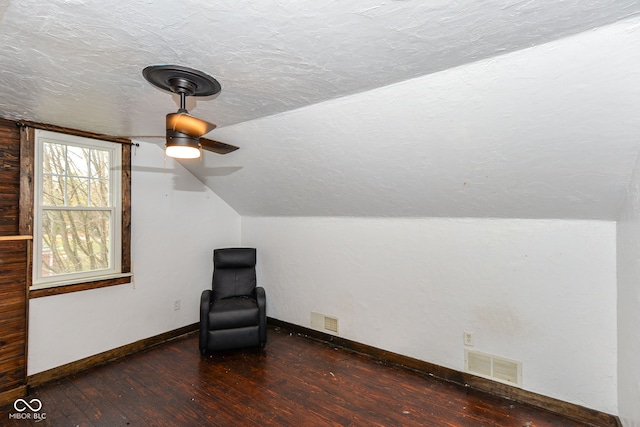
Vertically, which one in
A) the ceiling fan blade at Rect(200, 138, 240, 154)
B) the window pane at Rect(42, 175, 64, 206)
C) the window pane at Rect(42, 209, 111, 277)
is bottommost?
the window pane at Rect(42, 209, 111, 277)

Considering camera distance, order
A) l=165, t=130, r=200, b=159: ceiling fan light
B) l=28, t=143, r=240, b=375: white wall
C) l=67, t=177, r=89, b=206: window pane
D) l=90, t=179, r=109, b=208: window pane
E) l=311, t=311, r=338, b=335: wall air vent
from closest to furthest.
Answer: l=165, t=130, r=200, b=159: ceiling fan light < l=28, t=143, r=240, b=375: white wall < l=67, t=177, r=89, b=206: window pane < l=90, t=179, r=109, b=208: window pane < l=311, t=311, r=338, b=335: wall air vent

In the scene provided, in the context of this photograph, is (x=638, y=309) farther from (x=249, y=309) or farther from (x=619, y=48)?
(x=249, y=309)

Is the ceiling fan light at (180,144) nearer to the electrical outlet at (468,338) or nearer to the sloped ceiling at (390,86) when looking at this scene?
the sloped ceiling at (390,86)

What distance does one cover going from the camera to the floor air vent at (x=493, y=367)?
2.55 meters

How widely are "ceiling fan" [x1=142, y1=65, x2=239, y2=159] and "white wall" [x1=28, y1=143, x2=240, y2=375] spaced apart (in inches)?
79.3

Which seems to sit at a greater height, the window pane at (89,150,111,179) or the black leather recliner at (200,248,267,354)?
the window pane at (89,150,111,179)

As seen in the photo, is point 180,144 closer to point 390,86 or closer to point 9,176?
point 390,86

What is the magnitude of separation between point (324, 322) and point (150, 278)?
203 centimetres

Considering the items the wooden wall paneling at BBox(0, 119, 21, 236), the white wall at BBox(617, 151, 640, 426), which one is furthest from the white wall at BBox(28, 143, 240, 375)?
the white wall at BBox(617, 151, 640, 426)

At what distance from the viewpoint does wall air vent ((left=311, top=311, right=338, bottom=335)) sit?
11.9 feet

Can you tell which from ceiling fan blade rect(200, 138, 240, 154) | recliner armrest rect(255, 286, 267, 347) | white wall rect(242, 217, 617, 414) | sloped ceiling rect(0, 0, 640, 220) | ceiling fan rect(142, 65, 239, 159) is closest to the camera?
sloped ceiling rect(0, 0, 640, 220)

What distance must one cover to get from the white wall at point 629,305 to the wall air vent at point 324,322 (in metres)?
2.37

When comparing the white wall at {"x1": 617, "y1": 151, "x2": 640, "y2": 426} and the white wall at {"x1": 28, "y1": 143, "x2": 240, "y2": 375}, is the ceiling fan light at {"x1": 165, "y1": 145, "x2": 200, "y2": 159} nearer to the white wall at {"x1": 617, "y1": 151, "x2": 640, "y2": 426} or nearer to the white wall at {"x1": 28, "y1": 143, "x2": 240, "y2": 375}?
the white wall at {"x1": 28, "y1": 143, "x2": 240, "y2": 375}

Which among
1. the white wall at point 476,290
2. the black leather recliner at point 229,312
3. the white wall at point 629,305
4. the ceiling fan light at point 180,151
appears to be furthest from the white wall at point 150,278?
the white wall at point 629,305
